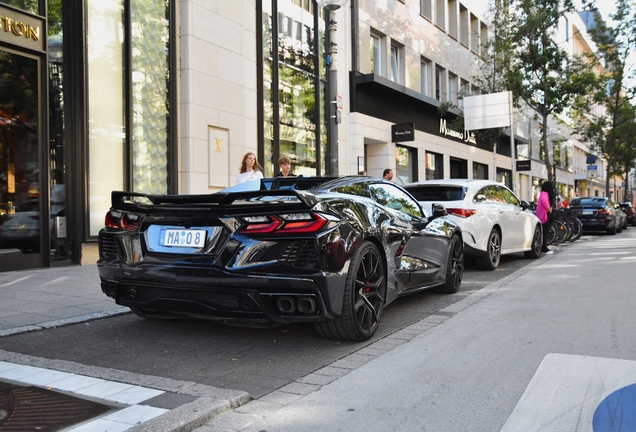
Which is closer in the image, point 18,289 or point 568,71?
point 18,289

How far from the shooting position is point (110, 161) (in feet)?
35.1

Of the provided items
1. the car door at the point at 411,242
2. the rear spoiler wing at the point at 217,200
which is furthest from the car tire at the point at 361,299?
the rear spoiler wing at the point at 217,200

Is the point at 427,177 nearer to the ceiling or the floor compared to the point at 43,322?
nearer to the ceiling

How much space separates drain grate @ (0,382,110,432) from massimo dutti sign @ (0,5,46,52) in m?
7.10

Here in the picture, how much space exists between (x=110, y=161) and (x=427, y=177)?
628 inches

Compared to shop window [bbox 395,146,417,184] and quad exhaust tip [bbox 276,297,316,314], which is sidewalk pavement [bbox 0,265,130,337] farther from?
shop window [bbox 395,146,417,184]

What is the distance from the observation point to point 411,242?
5.93 m

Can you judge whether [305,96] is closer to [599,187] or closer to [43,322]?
[43,322]

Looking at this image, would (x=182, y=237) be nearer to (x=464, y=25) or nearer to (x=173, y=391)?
(x=173, y=391)

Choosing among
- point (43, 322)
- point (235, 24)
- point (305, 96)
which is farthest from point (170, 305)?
point (305, 96)

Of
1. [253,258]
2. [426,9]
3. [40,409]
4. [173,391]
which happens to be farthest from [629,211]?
[40,409]

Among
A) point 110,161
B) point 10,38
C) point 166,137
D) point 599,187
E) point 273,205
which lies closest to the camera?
point 273,205

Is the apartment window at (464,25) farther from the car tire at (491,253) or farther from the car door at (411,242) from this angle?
the car door at (411,242)

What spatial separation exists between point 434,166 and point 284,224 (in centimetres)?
2176
